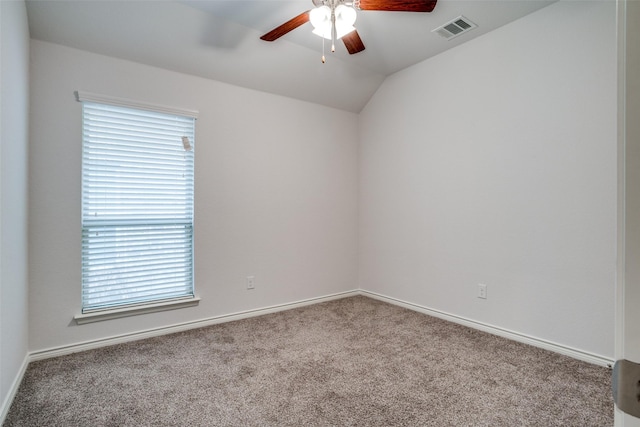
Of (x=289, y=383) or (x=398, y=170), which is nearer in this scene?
(x=289, y=383)

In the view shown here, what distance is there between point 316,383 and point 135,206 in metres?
2.07

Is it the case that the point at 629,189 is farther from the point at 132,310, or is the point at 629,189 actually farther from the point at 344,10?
the point at 132,310

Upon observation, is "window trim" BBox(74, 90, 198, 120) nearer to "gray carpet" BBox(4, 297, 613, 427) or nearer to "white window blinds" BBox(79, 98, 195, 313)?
"white window blinds" BBox(79, 98, 195, 313)

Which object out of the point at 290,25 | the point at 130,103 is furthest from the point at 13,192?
the point at 290,25

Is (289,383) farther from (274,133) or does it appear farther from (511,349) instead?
(274,133)

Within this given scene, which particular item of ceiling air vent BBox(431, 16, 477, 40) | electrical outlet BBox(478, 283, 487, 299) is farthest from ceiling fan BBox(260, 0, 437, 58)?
electrical outlet BBox(478, 283, 487, 299)

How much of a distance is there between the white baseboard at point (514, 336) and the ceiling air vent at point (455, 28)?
2.64 metres

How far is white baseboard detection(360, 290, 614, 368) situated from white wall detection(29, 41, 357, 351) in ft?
3.24

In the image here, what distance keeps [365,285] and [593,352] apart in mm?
2302

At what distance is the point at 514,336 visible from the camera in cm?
266

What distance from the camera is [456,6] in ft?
8.11

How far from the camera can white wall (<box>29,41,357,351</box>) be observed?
236cm

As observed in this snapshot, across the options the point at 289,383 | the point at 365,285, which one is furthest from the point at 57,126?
the point at 365,285

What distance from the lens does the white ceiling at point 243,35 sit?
2.30 metres
